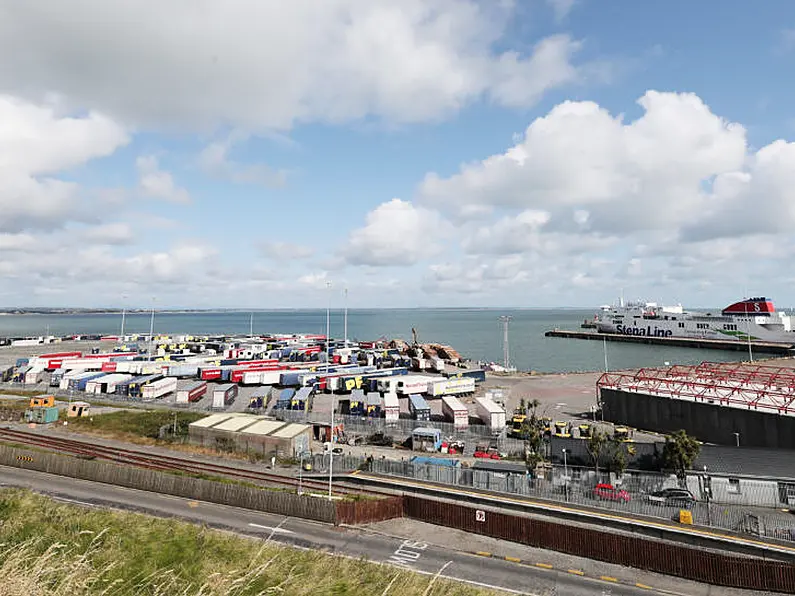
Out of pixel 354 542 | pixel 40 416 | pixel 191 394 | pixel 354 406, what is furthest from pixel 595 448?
pixel 40 416

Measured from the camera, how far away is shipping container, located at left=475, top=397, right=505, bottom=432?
54.5 meters

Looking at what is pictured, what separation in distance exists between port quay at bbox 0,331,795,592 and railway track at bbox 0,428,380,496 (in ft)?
0.90

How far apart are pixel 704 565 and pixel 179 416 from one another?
2348 inches

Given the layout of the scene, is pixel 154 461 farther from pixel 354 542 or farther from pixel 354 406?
pixel 354 406

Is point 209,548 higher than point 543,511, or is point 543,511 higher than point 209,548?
point 209,548

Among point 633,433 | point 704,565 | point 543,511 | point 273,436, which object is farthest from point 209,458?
point 633,433

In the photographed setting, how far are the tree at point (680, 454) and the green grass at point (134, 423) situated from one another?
4951 centimetres

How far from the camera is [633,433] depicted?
181ft

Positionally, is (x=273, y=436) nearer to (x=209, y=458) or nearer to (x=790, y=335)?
(x=209, y=458)

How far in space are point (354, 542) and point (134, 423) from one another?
42.1m

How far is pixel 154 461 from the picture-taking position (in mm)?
42719

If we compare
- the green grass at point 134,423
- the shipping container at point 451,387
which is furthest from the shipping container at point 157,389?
the shipping container at point 451,387

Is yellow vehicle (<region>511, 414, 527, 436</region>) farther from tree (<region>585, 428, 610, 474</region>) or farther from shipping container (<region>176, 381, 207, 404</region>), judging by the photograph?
shipping container (<region>176, 381, 207, 404</region>)

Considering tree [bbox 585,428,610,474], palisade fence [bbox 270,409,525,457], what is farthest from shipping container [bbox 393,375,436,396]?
tree [bbox 585,428,610,474]
